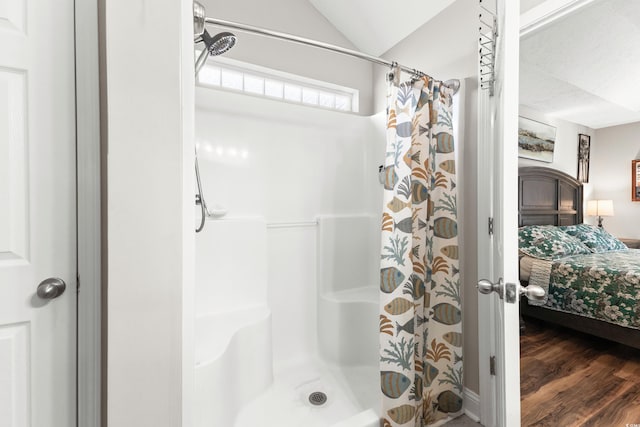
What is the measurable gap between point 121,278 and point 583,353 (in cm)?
309

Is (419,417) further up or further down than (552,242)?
further down

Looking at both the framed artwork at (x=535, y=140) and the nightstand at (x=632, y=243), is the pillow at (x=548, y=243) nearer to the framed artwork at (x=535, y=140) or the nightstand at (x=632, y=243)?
the nightstand at (x=632, y=243)

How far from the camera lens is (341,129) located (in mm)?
2152

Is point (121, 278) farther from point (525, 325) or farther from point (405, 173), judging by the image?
point (525, 325)

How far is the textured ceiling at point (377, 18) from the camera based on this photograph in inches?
70.8

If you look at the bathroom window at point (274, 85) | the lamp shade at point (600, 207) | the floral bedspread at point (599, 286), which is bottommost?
the floral bedspread at point (599, 286)

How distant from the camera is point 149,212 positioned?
0.70 m

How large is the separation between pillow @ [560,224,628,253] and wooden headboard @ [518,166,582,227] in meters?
0.18

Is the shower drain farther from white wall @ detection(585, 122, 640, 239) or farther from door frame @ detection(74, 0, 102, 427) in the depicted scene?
white wall @ detection(585, 122, 640, 239)

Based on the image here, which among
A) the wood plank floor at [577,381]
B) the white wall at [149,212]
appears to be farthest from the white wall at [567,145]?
the white wall at [149,212]

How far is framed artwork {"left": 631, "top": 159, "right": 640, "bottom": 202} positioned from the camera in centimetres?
240

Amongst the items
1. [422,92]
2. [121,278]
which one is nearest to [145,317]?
[121,278]

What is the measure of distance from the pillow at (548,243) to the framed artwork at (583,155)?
26.7 inches

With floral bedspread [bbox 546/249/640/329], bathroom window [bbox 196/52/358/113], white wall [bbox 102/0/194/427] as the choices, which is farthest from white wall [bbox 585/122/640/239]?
white wall [bbox 102/0/194/427]
